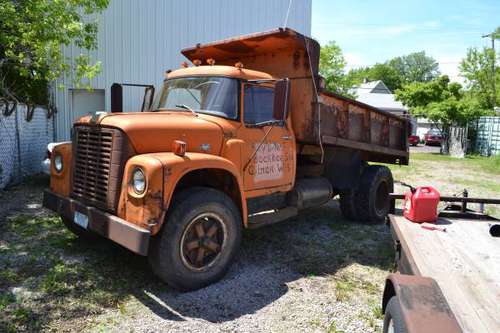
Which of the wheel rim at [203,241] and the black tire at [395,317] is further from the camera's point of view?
the wheel rim at [203,241]

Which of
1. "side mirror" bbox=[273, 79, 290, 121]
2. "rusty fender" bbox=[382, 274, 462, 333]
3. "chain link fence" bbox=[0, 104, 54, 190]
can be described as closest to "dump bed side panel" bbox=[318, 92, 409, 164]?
"side mirror" bbox=[273, 79, 290, 121]

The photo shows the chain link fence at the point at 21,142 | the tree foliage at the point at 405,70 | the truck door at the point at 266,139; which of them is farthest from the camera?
the tree foliage at the point at 405,70

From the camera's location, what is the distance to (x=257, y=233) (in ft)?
22.2

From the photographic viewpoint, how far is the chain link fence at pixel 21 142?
927 cm

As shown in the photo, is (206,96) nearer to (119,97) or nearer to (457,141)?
(119,97)

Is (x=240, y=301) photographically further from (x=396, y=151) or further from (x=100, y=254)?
(x=396, y=151)

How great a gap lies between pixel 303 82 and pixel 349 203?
8.43ft

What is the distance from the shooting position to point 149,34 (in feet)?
45.4

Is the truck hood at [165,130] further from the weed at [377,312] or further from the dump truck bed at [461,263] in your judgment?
the weed at [377,312]

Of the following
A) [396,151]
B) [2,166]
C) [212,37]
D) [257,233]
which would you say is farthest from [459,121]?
[2,166]

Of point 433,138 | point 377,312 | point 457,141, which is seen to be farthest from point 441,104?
point 377,312

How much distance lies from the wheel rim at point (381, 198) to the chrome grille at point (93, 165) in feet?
17.0

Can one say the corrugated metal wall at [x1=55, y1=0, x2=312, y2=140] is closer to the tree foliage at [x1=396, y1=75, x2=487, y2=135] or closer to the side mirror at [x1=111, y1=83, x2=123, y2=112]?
the side mirror at [x1=111, y1=83, x2=123, y2=112]

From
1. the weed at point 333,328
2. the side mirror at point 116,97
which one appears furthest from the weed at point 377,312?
the side mirror at point 116,97
